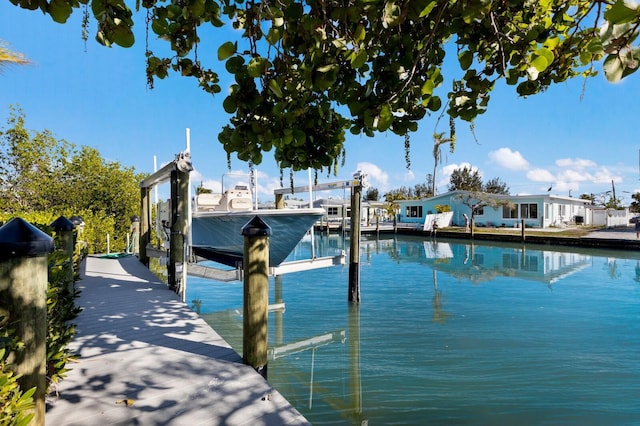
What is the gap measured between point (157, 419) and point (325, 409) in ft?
8.29

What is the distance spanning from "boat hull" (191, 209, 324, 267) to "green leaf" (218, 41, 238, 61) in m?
4.81

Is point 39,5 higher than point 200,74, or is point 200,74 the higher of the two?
point 200,74

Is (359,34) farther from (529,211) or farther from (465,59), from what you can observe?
(529,211)

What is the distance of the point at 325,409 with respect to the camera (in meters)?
4.29

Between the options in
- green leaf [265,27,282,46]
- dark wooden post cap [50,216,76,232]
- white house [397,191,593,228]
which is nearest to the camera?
green leaf [265,27,282,46]

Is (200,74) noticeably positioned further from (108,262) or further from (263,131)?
(108,262)

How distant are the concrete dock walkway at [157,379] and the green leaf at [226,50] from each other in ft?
7.50

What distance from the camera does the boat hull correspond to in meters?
7.15

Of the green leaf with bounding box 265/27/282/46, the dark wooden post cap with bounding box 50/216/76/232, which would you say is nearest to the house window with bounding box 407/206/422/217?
the dark wooden post cap with bounding box 50/216/76/232

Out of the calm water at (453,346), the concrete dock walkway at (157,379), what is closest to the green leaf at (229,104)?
the concrete dock walkway at (157,379)

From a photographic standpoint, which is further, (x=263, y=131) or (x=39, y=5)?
(x=263, y=131)

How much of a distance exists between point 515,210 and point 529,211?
120 cm

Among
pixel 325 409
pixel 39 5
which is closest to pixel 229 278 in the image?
pixel 325 409

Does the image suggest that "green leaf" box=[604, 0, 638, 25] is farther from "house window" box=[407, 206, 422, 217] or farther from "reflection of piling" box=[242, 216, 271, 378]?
"house window" box=[407, 206, 422, 217]
